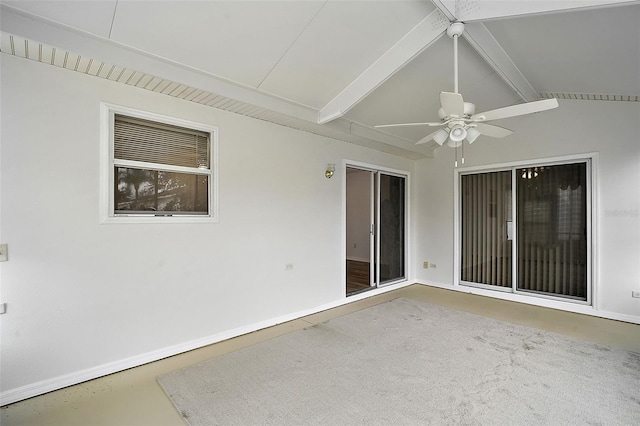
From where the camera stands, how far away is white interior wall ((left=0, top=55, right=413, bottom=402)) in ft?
7.70

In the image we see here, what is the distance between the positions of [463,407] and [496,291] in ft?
12.2

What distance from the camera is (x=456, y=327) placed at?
3.80m

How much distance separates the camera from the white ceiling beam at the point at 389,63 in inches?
114

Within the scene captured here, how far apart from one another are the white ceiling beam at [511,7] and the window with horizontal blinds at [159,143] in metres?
2.58

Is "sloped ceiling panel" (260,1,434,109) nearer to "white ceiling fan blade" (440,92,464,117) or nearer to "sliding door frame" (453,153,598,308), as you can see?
"white ceiling fan blade" (440,92,464,117)

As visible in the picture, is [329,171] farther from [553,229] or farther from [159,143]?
[553,229]

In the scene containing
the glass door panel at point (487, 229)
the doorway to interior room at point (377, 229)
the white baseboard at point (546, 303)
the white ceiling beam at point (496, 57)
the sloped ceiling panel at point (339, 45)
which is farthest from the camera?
the doorway to interior room at point (377, 229)

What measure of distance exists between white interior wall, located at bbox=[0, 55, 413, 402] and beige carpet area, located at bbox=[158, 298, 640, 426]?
2.00ft

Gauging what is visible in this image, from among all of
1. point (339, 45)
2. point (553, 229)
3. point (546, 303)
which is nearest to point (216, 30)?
point (339, 45)

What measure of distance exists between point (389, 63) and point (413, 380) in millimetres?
3013

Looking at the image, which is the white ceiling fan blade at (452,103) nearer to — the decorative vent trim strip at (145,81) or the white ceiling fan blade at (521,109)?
the white ceiling fan blade at (521,109)

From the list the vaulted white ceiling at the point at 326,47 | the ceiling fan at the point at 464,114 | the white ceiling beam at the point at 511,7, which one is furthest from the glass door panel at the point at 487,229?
the white ceiling beam at the point at 511,7

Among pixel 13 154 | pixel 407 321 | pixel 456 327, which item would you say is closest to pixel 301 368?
pixel 407 321

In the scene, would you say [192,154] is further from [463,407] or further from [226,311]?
[463,407]
